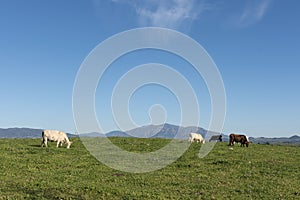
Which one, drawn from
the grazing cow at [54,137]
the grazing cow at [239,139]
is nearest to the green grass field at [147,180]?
the grazing cow at [54,137]

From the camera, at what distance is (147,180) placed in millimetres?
17828

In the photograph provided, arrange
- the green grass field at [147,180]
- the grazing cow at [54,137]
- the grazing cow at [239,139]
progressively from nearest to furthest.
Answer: the green grass field at [147,180], the grazing cow at [54,137], the grazing cow at [239,139]

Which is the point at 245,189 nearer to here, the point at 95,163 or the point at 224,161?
the point at 224,161

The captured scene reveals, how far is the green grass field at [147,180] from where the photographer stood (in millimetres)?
14469

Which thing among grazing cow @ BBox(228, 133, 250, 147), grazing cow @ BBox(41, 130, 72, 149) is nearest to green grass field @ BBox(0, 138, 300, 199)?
grazing cow @ BBox(41, 130, 72, 149)

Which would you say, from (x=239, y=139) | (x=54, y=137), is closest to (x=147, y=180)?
(x=54, y=137)

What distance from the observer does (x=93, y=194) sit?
46.2 feet

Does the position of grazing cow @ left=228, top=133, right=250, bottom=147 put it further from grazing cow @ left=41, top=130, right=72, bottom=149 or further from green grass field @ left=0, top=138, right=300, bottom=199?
grazing cow @ left=41, top=130, right=72, bottom=149

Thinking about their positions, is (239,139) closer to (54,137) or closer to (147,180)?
(54,137)

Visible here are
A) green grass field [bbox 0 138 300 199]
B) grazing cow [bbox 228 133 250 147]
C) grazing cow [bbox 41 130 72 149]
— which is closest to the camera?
green grass field [bbox 0 138 300 199]

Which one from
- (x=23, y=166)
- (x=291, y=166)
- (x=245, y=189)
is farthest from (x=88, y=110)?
(x=291, y=166)

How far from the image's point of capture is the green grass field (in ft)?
47.5

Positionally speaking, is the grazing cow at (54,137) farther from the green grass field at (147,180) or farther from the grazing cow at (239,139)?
the grazing cow at (239,139)

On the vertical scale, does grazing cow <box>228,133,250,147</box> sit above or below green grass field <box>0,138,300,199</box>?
above
